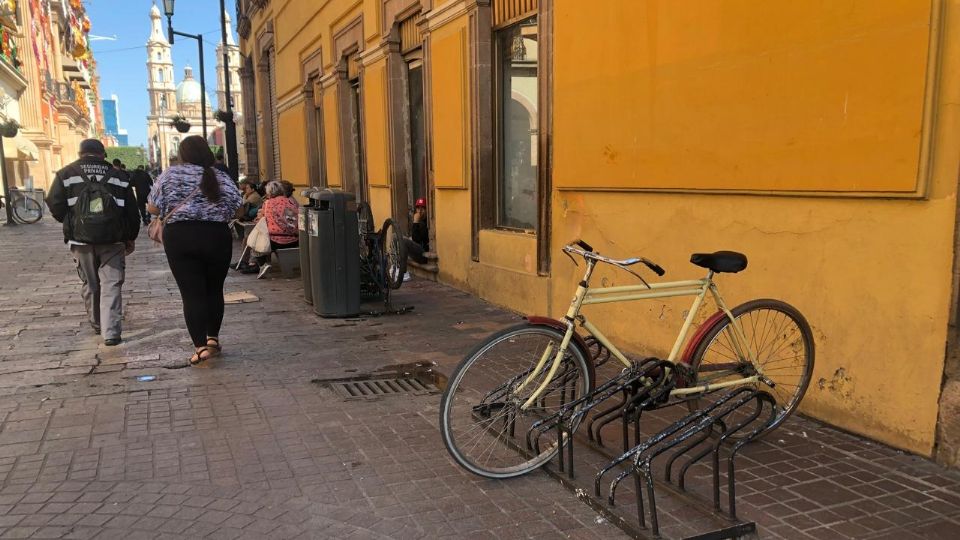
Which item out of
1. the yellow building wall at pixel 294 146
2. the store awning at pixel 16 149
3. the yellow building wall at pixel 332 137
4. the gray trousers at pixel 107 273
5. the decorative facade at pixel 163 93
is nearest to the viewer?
the gray trousers at pixel 107 273

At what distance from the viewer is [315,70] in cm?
1548

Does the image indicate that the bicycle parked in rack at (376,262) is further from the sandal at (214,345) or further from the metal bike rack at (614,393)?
the metal bike rack at (614,393)

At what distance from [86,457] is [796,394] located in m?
4.02

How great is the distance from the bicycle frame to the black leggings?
3161 millimetres

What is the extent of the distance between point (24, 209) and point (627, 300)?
75.4 ft

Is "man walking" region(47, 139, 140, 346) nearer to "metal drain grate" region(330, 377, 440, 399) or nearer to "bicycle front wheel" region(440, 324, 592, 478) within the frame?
"metal drain grate" region(330, 377, 440, 399)

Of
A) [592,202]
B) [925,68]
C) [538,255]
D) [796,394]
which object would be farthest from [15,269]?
[925,68]

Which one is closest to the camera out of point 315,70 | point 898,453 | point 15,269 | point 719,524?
point 719,524

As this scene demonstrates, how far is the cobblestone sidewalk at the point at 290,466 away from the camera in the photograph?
299 cm

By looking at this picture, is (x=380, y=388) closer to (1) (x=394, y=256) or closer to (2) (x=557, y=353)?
(2) (x=557, y=353)

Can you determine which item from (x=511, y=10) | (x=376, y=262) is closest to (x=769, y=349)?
(x=376, y=262)

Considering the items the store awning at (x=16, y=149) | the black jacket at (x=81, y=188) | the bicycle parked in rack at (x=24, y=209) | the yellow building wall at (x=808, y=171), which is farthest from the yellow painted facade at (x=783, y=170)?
the store awning at (x=16, y=149)

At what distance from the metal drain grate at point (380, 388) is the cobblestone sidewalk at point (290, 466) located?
0.14m

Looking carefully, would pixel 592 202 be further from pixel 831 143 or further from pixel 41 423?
pixel 41 423
